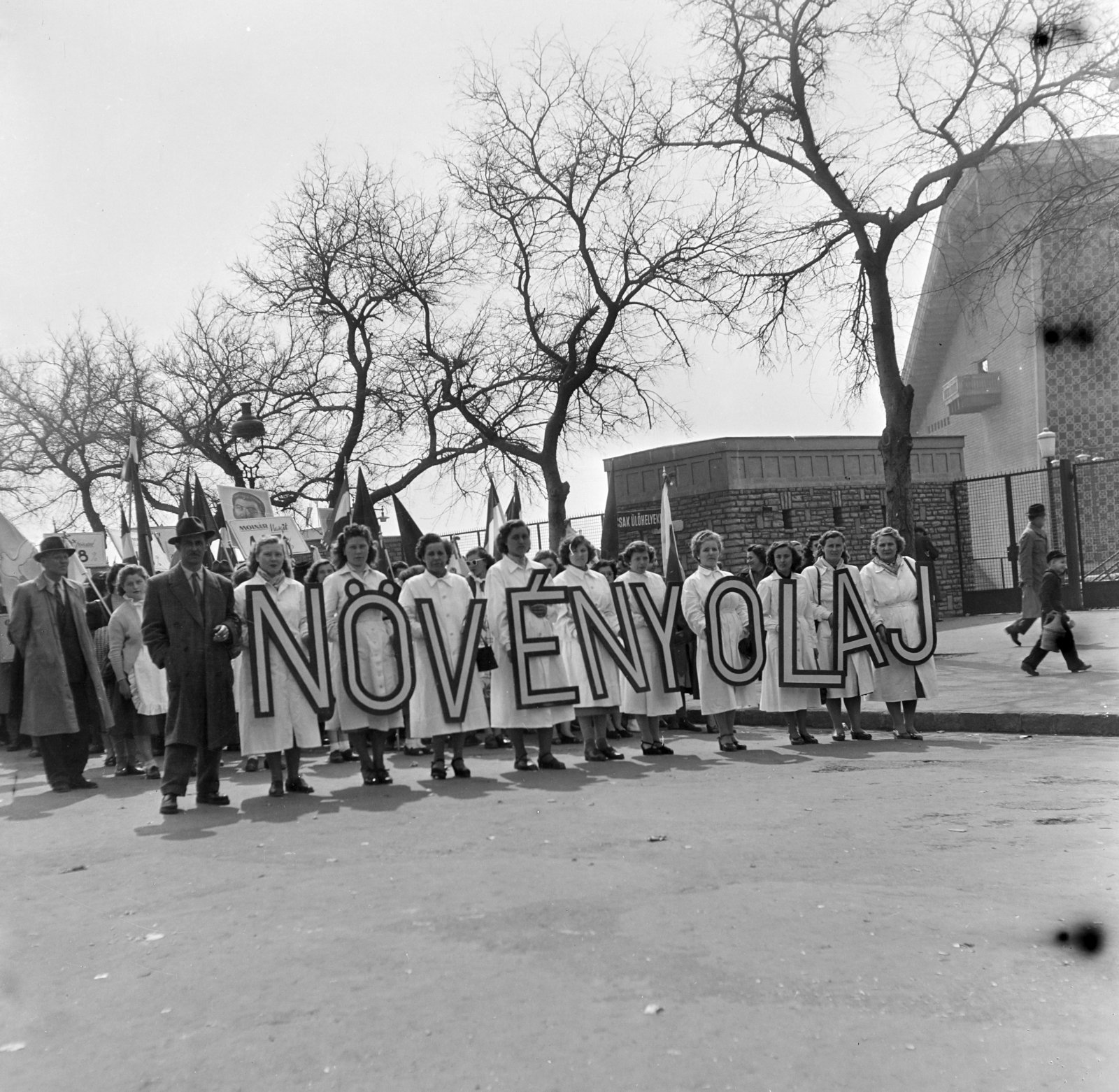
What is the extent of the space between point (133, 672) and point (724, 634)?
4.85 metres

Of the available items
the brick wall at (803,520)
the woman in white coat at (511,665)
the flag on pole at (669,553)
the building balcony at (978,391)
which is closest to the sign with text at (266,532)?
the flag on pole at (669,553)

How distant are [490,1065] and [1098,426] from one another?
3315 centimetres

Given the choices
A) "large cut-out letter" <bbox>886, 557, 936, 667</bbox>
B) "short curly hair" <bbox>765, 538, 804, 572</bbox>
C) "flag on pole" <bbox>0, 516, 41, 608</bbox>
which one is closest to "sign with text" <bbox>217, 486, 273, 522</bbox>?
"flag on pole" <bbox>0, 516, 41, 608</bbox>

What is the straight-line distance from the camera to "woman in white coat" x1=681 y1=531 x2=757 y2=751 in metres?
11.2

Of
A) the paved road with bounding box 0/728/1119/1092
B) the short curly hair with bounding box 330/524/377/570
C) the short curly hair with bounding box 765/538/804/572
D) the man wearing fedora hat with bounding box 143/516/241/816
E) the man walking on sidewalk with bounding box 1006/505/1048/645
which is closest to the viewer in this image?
the paved road with bounding box 0/728/1119/1092

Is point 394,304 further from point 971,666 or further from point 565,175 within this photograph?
point 971,666

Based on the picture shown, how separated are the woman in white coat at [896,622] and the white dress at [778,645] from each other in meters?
0.49

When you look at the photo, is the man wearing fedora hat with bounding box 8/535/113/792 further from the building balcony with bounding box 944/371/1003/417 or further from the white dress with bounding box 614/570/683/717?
the building balcony with bounding box 944/371/1003/417

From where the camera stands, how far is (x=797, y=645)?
11.5 metres

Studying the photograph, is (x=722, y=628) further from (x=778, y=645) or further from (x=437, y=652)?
(x=437, y=652)

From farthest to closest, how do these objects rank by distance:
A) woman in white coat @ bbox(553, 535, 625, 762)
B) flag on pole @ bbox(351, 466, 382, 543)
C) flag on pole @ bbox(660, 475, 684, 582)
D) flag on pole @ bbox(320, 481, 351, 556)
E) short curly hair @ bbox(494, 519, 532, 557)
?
flag on pole @ bbox(320, 481, 351, 556)
flag on pole @ bbox(351, 466, 382, 543)
flag on pole @ bbox(660, 475, 684, 582)
woman in white coat @ bbox(553, 535, 625, 762)
short curly hair @ bbox(494, 519, 532, 557)

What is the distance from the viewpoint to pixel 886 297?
18.5m

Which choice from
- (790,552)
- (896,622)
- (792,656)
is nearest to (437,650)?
(792,656)

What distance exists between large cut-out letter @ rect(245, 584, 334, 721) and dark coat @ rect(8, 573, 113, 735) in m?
1.98
